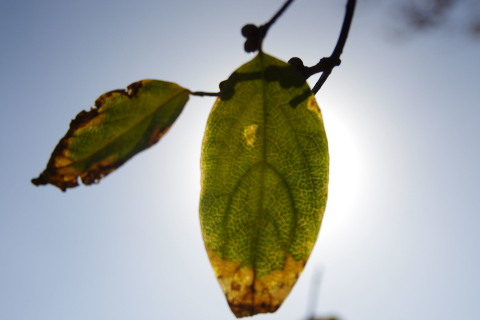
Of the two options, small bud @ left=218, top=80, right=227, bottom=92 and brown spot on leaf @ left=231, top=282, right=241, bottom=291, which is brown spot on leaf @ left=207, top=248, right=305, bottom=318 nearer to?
brown spot on leaf @ left=231, top=282, right=241, bottom=291

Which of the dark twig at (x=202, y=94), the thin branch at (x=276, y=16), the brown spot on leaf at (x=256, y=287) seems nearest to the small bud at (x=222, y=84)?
the dark twig at (x=202, y=94)

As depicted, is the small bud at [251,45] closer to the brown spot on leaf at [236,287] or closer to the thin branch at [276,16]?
the thin branch at [276,16]

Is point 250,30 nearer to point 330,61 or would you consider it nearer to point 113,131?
point 330,61

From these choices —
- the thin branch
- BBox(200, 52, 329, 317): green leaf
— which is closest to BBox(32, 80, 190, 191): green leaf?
BBox(200, 52, 329, 317): green leaf

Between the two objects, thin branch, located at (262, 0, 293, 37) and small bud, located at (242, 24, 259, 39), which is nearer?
thin branch, located at (262, 0, 293, 37)

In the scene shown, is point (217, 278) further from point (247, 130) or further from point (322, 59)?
point (322, 59)

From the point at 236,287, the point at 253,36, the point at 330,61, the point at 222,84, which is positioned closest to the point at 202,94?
the point at 222,84
